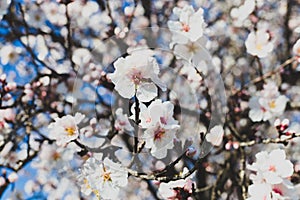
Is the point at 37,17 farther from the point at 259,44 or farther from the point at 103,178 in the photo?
the point at 103,178

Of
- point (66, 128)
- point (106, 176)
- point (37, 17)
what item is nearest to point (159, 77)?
point (66, 128)

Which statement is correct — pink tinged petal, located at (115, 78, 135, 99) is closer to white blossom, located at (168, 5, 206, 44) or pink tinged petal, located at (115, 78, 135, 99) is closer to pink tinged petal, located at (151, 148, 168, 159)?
pink tinged petal, located at (151, 148, 168, 159)

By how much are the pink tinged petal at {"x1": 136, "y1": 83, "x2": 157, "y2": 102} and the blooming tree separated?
0.66 meters

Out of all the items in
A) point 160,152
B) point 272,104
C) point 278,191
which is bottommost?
point 278,191

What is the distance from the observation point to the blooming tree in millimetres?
2670

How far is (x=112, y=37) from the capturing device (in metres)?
2.92

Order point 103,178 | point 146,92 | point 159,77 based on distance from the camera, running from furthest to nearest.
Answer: point 159,77 → point 103,178 → point 146,92

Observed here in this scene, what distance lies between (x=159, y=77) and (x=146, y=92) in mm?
819

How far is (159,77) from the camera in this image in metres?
2.42

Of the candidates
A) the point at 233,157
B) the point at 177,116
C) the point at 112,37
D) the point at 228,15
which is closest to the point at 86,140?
the point at 177,116

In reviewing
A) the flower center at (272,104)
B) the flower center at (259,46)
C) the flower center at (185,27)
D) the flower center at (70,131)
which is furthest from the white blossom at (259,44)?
the flower center at (70,131)

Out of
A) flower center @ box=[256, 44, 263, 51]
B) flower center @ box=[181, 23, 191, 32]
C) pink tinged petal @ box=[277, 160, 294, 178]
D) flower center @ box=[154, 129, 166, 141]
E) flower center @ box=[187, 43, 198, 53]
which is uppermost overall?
flower center @ box=[256, 44, 263, 51]

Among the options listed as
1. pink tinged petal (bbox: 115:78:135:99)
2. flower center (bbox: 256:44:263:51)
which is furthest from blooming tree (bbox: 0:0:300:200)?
pink tinged petal (bbox: 115:78:135:99)

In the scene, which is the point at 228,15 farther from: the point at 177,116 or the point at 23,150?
the point at 23,150
